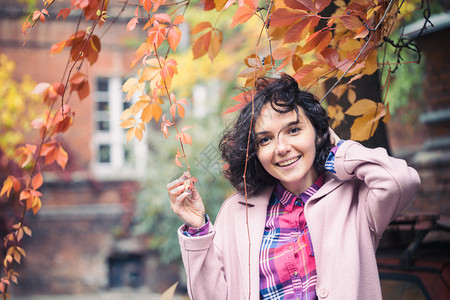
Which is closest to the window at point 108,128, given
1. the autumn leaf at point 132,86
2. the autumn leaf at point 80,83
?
the autumn leaf at point 80,83

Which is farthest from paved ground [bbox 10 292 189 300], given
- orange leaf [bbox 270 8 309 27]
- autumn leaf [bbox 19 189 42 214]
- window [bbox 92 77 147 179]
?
orange leaf [bbox 270 8 309 27]

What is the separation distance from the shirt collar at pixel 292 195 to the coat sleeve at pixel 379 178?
18 cm

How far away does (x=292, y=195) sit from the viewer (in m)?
1.99

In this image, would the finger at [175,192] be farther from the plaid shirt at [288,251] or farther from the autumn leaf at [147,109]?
the autumn leaf at [147,109]

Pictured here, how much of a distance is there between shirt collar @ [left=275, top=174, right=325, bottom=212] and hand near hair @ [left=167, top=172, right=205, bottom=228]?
33cm

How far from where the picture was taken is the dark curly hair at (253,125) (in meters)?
1.95

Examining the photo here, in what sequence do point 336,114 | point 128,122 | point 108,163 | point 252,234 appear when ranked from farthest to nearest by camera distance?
point 108,163
point 336,114
point 128,122
point 252,234

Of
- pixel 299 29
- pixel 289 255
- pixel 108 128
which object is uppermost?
pixel 108 128

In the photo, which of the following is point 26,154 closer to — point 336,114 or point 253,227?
point 253,227

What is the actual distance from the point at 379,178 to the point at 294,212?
1.27 feet

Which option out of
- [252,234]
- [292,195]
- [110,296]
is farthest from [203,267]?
[110,296]

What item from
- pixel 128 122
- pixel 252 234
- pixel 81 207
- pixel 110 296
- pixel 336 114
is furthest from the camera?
pixel 81 207

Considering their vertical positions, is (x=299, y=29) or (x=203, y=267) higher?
(x=299, y=29)

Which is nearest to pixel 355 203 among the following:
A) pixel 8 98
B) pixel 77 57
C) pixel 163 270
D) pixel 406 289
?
pixel 406 289
